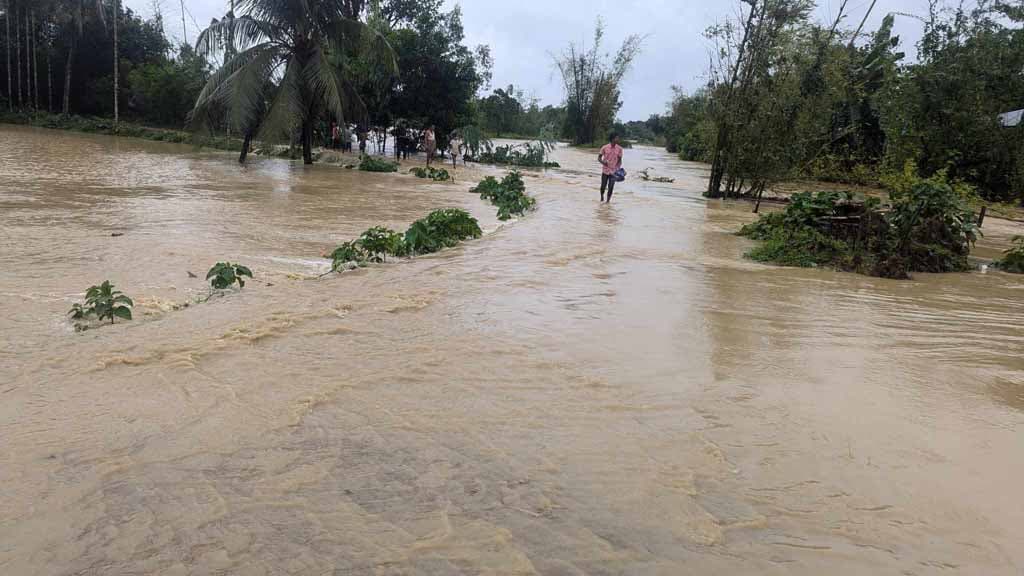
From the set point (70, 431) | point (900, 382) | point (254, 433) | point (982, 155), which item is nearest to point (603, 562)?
point (254, 433)

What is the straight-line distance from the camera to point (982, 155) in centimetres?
1792

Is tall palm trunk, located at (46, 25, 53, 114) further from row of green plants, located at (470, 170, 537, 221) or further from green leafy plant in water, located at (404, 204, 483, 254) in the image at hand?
green leafy plant in water, located at (404, 204, 483, 254)

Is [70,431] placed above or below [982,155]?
below

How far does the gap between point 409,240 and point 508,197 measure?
6466mm

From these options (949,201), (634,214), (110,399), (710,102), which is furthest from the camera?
(710,102)

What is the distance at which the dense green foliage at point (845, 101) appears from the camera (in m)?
15.4

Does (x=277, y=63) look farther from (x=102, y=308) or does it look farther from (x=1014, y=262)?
(x=1014, y=262)

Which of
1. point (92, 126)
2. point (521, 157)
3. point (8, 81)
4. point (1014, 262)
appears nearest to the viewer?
point (1014, 262)

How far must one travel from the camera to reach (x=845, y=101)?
18.6 meters

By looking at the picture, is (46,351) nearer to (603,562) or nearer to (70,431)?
(70,431)

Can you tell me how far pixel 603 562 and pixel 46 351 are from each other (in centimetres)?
376

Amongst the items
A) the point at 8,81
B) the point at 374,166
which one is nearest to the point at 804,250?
the point at 374,166

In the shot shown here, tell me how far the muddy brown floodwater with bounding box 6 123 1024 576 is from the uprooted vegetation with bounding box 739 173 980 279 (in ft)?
3.98

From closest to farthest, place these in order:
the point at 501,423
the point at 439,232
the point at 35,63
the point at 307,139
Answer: the point at 501,423, the point at 439,232, the point at 307,139, the point at 35,63
